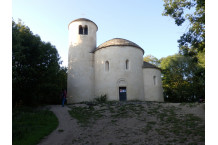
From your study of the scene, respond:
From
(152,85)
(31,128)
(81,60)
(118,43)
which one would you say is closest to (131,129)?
(31,128)

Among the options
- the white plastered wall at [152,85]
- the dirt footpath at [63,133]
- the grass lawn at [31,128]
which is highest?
the white plastered wall at [152,85]

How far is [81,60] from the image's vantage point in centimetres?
2784

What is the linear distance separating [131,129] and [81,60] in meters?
18.1

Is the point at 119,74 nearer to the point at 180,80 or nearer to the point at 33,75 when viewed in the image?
the point at 33,75

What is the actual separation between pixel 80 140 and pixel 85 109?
329 inches

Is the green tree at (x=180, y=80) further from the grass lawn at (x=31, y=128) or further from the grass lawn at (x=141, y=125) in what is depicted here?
the grass lawn at (x=31, y=128)

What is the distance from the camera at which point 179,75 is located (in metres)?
35.0

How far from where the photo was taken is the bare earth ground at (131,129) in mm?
9414

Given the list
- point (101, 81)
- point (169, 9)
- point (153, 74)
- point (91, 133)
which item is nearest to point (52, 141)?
point (91, 133)

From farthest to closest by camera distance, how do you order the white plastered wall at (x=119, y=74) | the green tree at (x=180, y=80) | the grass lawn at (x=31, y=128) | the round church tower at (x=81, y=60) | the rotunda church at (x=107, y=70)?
the green tree at (x=180, y=80), the round church tower at (x=81, y=60), the rotunda church at (x=107, y=70), the white plastered wall at (x=119, y=74), the grass lawn at (x=31, y=128)

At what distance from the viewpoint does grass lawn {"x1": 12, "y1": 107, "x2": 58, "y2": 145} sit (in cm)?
966

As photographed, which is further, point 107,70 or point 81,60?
point 81,60

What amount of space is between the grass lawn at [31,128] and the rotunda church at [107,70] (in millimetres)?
11022

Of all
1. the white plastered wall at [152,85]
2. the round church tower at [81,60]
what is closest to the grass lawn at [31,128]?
the round church tower at [81,60]
